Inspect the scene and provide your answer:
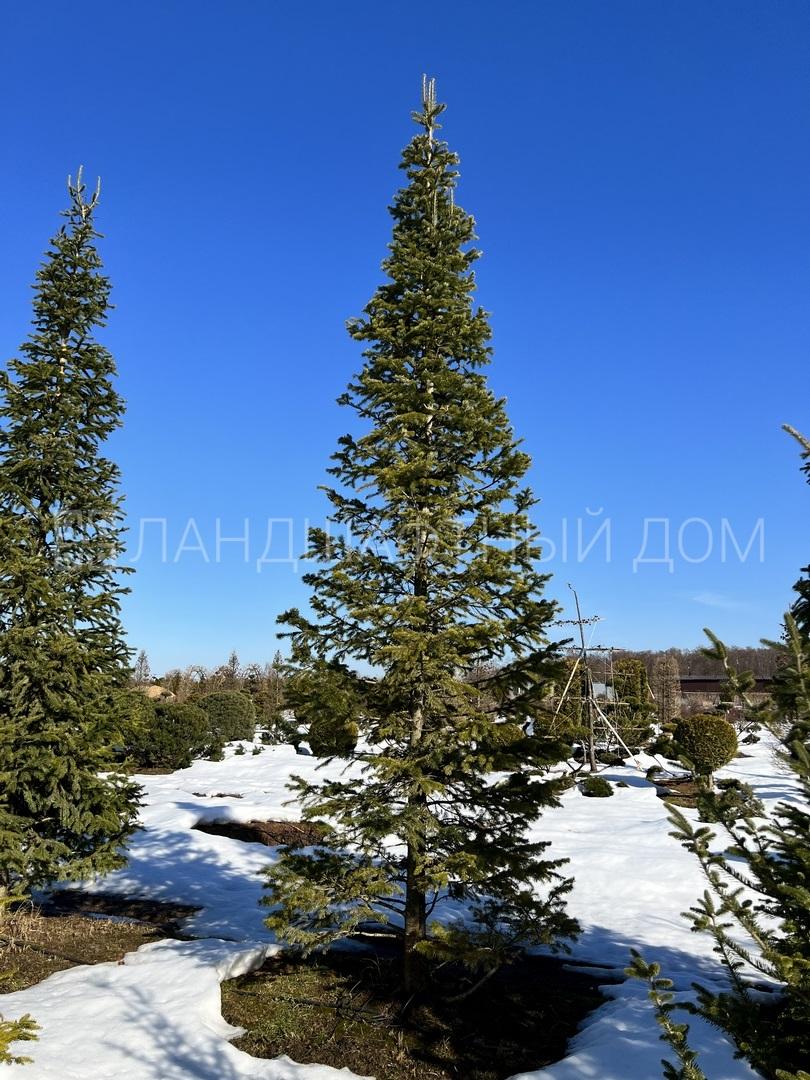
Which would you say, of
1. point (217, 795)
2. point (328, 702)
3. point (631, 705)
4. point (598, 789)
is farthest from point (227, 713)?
point (328, 702)

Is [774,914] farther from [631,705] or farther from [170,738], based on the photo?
[631,705]

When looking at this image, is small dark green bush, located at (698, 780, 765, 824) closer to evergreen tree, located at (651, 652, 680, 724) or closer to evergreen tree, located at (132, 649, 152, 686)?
evergreen tree, located at (651, 652, 680, 724)

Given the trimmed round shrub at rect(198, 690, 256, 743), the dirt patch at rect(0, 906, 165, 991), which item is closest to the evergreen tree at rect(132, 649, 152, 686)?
the trimmed round shrub at rect(198, 690, 256, 743)

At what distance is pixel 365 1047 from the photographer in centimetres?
683

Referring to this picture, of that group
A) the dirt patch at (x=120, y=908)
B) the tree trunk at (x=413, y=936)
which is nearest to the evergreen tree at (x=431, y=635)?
the tree trunk at (x=413, y=936)

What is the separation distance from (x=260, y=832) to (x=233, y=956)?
8.97 metres

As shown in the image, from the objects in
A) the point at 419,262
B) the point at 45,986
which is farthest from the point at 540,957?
the point at 419,262

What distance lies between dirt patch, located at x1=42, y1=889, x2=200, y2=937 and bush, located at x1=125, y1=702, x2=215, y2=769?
Answer: 12819mm

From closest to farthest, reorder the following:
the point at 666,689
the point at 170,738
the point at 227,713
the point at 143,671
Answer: the point at 170,738 → the point at 227,713 → the point at 666,689 → the point at 143,671

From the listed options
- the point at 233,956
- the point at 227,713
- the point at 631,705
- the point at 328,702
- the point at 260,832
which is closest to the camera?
the point at 328,702

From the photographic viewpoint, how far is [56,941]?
9688 mm

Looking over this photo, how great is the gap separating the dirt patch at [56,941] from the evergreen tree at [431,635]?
12.1ft

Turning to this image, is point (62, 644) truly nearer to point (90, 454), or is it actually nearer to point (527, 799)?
point (90, 454)

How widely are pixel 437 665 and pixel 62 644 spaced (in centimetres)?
583
